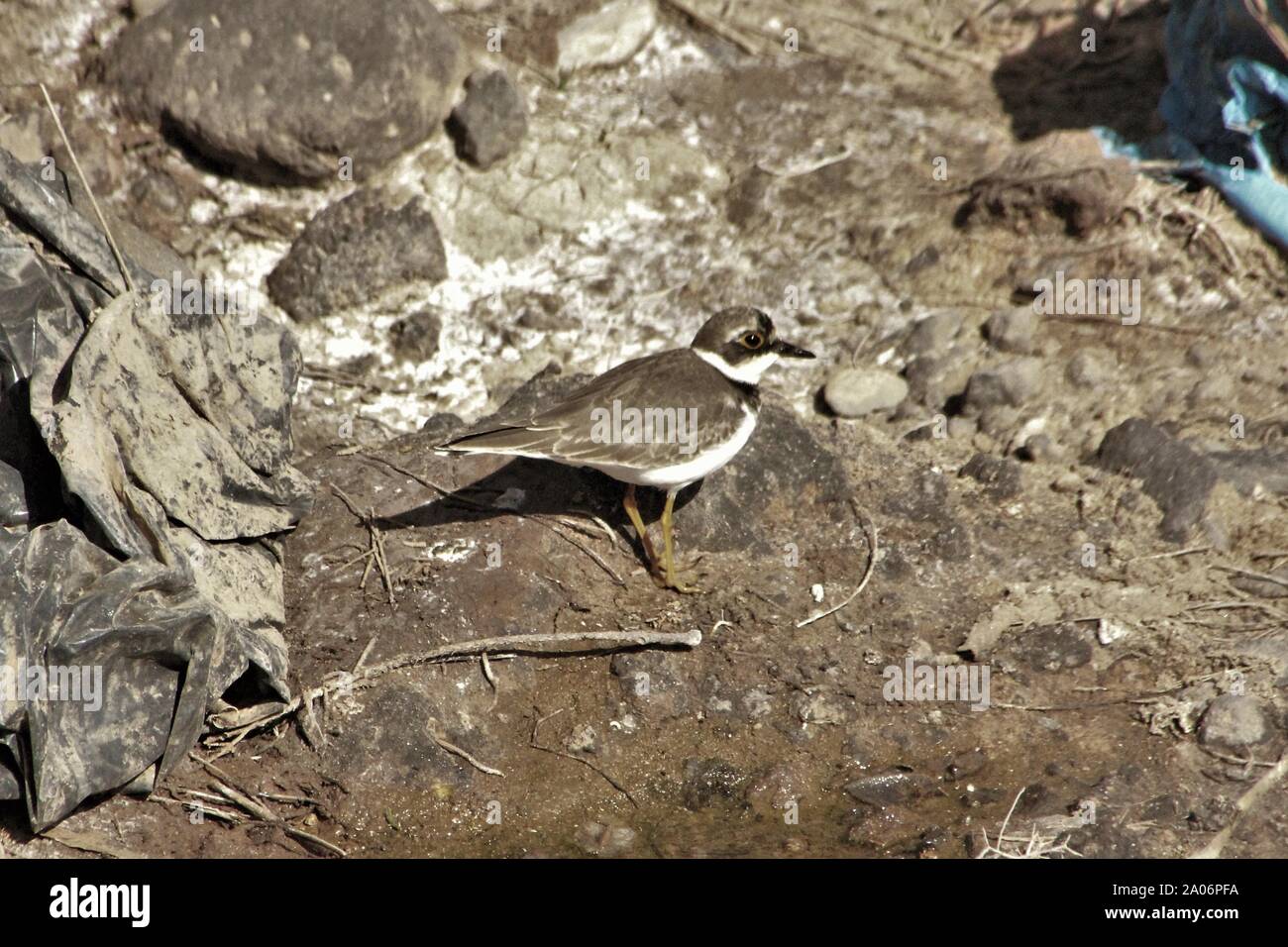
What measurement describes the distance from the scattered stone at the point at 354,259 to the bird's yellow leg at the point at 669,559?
2983 millimetres

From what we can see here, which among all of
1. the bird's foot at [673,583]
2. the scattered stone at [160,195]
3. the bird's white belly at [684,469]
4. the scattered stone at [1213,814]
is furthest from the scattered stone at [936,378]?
the scattered stone at [160,195]

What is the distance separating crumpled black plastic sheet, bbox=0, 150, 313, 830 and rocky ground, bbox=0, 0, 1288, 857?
366 mm

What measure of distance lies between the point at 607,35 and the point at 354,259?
3.04 meters

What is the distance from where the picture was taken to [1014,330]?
803 centimetres

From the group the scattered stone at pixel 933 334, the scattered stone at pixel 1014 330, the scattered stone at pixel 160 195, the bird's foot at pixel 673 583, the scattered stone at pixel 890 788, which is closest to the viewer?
the scattered stone at pixel 890 788

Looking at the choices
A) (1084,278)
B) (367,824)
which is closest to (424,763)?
(367,824)

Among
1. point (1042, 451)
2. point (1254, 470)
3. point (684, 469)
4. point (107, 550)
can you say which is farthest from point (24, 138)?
point (1254, 470)

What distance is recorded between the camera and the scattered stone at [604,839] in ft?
17.7

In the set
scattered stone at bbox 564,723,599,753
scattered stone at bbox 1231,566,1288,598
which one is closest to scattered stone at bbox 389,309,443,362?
scattered stone at bbox 564,723,599,753

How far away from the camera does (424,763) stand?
564 cm

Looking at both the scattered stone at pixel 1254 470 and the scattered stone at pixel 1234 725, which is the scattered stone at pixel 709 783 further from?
the scattered stone at pixel 1254 470

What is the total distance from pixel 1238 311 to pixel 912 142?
2763 mm

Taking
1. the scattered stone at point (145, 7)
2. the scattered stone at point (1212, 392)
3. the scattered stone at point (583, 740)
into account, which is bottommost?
the scattered stone at point (583, 740)

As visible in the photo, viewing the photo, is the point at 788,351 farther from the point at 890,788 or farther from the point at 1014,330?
the point at 890,788
